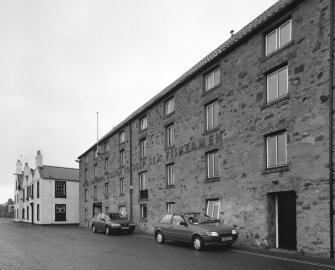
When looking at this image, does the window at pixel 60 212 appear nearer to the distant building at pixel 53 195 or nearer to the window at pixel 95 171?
the distant building at pixel 53 195

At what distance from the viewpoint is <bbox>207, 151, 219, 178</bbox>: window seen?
19062mm

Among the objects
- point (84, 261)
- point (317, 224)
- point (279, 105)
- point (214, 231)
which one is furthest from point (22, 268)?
point (279, 105)

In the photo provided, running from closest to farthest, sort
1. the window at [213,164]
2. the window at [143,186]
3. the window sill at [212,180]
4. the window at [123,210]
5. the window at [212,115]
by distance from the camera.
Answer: the window sill at [212,180], the window at [213,164], the window at [212,115], the window at [143,186], the window at [123,210]

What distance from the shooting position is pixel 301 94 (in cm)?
1400

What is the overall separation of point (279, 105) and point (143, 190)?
14301mm

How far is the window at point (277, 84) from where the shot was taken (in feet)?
49.8

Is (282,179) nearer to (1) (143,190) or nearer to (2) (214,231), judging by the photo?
(2) (214,231)

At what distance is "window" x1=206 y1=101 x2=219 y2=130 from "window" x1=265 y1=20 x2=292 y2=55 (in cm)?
428

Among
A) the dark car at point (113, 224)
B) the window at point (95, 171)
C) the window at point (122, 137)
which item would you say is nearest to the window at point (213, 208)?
the dark car at point (113, 224)

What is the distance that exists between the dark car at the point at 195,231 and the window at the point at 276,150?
10.3 ft

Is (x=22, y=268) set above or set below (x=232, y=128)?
below

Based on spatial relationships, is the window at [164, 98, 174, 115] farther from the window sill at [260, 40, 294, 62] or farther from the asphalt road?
the asphalt road

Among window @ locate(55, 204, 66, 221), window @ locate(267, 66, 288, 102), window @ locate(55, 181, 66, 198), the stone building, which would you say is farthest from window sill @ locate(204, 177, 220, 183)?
window @ locate(55, 181, 66, 198)

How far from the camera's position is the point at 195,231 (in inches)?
584
